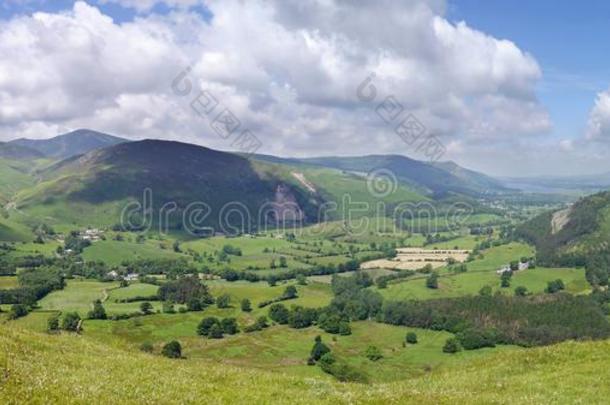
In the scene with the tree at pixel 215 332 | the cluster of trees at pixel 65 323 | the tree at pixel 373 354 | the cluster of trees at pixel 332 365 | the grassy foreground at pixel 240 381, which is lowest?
the tree at pixel 373 354

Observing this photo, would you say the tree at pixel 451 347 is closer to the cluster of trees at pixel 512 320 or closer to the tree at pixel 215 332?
the cluster of trees at pixel 512 320

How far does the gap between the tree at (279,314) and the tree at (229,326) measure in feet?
61.9

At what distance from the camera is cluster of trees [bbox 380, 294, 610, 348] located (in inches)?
6570

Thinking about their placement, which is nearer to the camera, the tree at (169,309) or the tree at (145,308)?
the tree at (145,308)

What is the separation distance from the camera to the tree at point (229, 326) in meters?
174

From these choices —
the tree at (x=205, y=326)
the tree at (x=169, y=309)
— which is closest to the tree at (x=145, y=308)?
the tree at (x=169, y=309)

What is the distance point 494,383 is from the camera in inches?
1073

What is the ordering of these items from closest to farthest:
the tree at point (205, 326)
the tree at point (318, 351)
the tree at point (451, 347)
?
1. the tree at point (318, 351)
2. the tree at point (451, 347)
3. the tree at point (205, 326)

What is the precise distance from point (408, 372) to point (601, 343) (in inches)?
4324

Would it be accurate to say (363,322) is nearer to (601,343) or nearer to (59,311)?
(59,311)

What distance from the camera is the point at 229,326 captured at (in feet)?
573

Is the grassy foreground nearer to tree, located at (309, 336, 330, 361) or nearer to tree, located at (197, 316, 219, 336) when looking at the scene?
tree, located at (309, 336, 330, 361)

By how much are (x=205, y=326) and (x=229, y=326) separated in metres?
7.60

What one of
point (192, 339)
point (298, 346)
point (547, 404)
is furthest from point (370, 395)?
point (192, 339)
